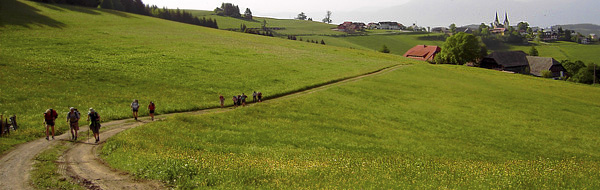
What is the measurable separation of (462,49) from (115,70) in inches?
3963

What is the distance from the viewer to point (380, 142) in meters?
25.8

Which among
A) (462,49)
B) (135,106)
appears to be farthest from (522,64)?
(135,106)

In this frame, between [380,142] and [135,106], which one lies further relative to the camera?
[135,106]

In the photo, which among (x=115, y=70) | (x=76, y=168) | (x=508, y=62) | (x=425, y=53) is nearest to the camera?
(x=76, y=168)

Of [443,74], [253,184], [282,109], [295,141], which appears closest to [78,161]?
[253,184]

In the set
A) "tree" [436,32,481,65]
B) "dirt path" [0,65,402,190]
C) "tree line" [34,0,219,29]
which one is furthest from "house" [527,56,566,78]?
"tree line" [34,0,219,29]

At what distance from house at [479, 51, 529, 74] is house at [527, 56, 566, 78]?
2076 mm

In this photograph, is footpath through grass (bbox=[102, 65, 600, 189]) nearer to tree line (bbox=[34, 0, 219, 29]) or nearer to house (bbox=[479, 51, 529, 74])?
house (bbox=[479, 51, 529, 74])

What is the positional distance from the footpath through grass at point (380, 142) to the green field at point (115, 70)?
289 inches

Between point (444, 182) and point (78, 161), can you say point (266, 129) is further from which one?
point (444, 182)

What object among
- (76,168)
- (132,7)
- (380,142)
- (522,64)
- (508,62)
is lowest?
(380,142)

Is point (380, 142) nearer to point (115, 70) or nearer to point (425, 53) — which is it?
point (115, 70)

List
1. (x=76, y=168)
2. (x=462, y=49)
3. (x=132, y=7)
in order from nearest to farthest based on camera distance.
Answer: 1. (x=76, y=168)
2. (x=462, y=49)
3. (x=132, y=7)

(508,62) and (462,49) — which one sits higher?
(462,49)
